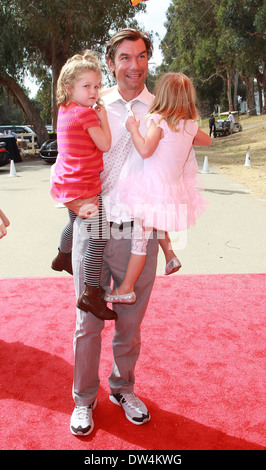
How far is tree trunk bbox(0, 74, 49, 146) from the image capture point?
2160 centimetres

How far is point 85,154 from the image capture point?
209cm

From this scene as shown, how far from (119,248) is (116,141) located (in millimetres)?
531

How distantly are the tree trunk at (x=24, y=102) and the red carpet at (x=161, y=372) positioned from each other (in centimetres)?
1941

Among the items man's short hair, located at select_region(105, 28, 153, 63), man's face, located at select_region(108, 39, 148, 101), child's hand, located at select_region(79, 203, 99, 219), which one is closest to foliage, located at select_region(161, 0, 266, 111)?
man's short hair, located at select_region(105, 28, 153, 63)

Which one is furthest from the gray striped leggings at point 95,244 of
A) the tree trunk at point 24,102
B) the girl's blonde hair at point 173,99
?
the tree trunk at point 24,102

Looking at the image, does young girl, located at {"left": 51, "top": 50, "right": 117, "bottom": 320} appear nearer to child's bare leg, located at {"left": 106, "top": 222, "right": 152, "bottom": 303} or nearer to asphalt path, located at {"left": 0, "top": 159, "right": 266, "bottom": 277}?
child's bare leg, located at {"left": 106, "top": 222, "right": 152, "bottom": 303}

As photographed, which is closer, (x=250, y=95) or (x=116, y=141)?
(x=116, y=141)

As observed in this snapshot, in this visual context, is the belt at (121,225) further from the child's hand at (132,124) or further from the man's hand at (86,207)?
the child's hand at (132,124)

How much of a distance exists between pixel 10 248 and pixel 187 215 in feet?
13.8

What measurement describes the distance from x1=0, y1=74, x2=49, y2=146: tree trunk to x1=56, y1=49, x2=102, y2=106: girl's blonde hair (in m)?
20.6

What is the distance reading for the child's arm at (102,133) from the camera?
2043mm

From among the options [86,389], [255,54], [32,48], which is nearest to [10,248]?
[86,389]

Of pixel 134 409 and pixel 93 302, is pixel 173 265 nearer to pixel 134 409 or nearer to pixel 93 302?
pixel 93 302

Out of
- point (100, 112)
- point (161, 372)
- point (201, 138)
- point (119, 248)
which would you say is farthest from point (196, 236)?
point (100, 112)
